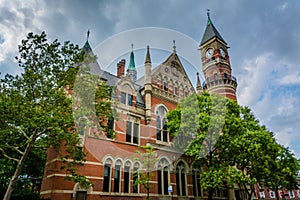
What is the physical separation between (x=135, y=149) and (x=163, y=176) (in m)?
3.50

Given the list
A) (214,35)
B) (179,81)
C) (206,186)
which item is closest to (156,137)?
(206,186)

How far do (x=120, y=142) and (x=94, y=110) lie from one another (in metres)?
6.24

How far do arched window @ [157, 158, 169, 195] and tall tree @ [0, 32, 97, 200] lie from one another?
895 centimetres

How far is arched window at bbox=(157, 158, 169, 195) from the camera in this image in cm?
1885

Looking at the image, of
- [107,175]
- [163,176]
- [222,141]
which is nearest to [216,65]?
[222,141]

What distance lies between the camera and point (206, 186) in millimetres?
16000

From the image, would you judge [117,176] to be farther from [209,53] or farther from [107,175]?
[209,53]

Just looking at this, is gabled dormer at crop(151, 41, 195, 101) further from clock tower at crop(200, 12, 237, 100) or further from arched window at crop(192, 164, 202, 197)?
clock tower at crop(200, 12, 237, 100)

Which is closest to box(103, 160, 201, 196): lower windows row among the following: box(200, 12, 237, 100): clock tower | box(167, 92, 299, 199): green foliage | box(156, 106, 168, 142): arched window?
box(156, 106, 168, 142): arched window

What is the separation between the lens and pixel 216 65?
114ft

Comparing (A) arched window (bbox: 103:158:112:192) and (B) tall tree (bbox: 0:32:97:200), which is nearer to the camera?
(B) tall tree (bbox: 0:32:97:200)

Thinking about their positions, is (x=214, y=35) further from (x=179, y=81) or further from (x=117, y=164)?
(x=117, y=164)

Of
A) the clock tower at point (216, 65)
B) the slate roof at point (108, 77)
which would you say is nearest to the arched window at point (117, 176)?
the slate roof at point (108, 77)

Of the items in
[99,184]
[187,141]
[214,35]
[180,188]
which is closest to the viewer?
[99,184]
